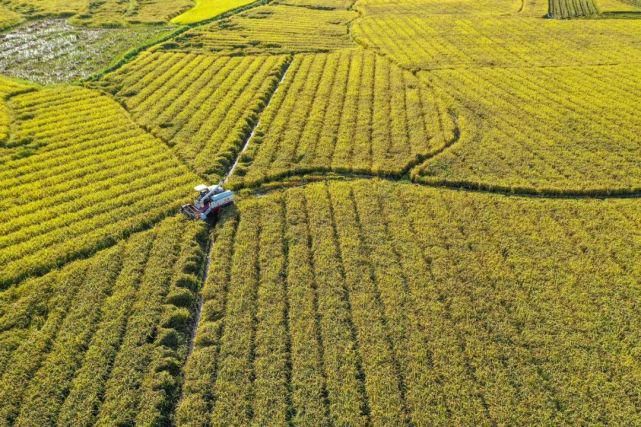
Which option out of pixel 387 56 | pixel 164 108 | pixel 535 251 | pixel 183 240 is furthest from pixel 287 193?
pixel 387 56

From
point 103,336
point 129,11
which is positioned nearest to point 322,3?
point 129,11

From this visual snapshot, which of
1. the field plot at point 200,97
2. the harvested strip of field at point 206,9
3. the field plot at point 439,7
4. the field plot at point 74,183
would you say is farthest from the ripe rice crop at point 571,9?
the field plot at point 74,183

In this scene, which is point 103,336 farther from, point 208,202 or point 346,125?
point 346,125

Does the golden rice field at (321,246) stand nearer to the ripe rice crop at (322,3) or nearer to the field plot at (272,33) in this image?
the field plot at (272,33)

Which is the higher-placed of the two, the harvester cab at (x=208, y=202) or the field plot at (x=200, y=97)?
the field plot at (x=200, y=97)

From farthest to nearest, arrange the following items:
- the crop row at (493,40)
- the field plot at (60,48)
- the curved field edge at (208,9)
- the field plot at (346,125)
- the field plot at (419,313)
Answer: the curved field edge at (208,9) → the crop row at (493,40) → the field plot at (60,48) → the field plot at (346,125) → the field plot at (419,313)

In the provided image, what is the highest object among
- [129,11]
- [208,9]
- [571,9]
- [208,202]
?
[571,9]
